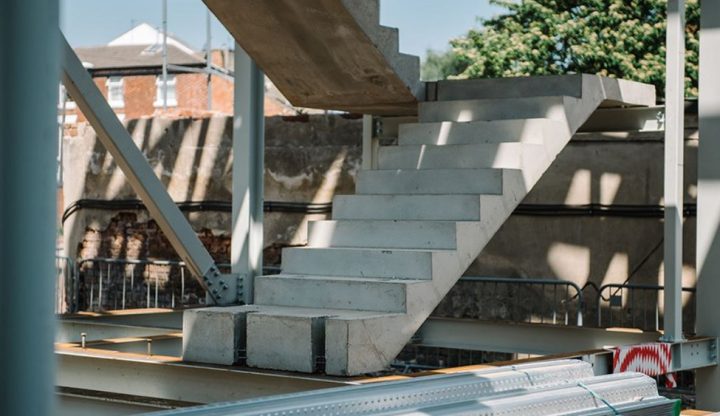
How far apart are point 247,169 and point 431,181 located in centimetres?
202

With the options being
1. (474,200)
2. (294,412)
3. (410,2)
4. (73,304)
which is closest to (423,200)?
(474,200)

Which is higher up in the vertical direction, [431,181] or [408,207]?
[431,181]

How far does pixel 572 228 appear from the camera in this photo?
59.4 ft

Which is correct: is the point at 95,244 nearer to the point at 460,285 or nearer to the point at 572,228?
the point at 460,285

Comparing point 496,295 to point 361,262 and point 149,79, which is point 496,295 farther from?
point 149,79

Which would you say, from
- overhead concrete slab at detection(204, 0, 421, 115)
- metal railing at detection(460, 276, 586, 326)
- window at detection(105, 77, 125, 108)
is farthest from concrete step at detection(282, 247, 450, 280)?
window at detection(105, 77, 125, 108)

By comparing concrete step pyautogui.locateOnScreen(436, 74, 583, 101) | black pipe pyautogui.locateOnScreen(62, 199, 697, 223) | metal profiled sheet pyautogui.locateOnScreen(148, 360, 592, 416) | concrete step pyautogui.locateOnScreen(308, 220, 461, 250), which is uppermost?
concrete step pyautogui.locateOnScreen(436, 74, 583, 101)

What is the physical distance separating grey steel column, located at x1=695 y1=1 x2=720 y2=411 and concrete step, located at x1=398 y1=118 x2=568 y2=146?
149cm

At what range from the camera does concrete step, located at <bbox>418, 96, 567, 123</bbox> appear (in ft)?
37.4

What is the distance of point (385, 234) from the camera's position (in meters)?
10.5

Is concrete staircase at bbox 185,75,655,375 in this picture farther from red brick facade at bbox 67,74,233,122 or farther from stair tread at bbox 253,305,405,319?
red brick facade at bbox 67,74,233,122

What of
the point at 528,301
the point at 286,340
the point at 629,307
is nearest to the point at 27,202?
the point at 286,340

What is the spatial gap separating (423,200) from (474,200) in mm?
488

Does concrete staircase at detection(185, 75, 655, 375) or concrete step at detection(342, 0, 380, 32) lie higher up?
concrete step at detection(342, 0, 380, 32)
